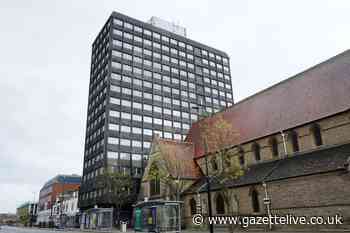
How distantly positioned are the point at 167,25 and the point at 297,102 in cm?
7235

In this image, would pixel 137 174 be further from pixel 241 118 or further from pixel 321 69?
pixel 321 69

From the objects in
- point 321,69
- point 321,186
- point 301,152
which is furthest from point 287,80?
point 321,186

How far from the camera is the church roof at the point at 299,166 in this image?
88.9ft

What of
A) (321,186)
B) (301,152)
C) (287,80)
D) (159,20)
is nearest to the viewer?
(321,186)

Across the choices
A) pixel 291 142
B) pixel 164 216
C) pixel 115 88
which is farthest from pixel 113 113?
pixel 291 142

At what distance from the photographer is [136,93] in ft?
263

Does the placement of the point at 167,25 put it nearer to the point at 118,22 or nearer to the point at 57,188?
the point at 118,22

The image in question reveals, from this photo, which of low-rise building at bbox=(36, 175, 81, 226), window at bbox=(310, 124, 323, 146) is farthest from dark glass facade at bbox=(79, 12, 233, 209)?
low-rise building at bbox=(36, 175, 81, 226)

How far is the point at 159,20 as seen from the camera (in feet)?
328

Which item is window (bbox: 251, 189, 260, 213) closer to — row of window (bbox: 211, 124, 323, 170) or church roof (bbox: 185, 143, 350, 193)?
church roof (bbox: 185, 143, 350, 193)

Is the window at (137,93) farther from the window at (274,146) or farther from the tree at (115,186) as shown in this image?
the window at (274,146)

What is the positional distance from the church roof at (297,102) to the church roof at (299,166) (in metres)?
3.40

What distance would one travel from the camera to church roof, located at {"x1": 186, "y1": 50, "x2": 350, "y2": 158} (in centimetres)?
3172

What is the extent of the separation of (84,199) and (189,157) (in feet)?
135
